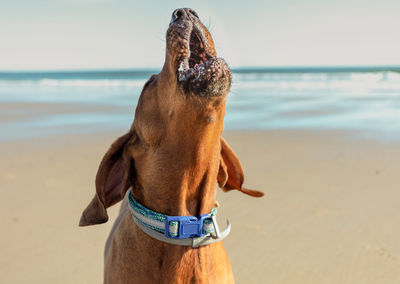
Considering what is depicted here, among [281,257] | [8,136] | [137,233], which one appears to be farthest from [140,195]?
[8,136]

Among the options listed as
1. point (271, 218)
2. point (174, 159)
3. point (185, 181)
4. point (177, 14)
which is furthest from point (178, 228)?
point (271, 218)

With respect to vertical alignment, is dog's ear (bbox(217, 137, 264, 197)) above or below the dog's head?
below

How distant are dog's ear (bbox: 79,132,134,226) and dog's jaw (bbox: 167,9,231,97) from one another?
0.55 m

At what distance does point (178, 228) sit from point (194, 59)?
0.82 metres

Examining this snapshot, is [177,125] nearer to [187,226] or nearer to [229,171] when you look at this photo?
[187,226]

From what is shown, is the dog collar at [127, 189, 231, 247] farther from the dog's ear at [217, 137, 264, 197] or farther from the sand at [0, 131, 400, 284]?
the sand at [0, 131, 400, 284]

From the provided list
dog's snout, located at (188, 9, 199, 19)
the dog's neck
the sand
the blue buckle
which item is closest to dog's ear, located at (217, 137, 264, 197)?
the dog's neck

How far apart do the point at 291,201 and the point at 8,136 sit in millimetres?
7162

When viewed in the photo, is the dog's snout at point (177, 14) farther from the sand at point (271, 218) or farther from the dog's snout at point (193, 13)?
the sand at point (271, 218)

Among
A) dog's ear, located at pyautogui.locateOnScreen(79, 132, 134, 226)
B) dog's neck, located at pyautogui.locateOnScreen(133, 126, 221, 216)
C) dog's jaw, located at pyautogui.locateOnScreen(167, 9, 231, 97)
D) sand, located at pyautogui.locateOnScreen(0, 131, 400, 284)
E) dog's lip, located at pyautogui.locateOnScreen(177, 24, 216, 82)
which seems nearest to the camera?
dog's jaw, located at pyautogui.locateOnScreen(167, 9, 231, 97)

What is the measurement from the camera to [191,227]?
1.97 meters

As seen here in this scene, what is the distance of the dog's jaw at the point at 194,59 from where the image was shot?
5.47 ft

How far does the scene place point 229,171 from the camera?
8.04 feet

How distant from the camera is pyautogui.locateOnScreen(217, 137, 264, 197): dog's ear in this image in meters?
2.34
